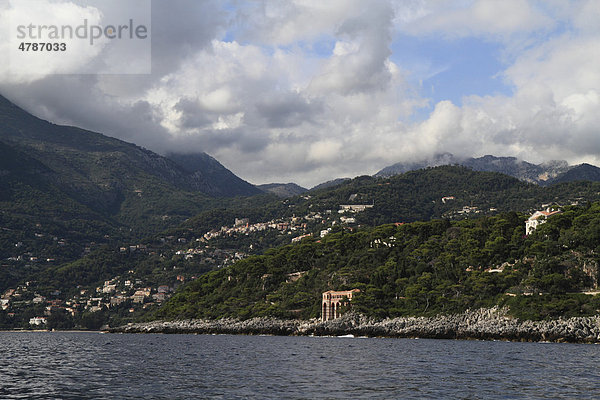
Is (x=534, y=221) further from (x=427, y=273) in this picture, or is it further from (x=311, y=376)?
(x=311, y=376)

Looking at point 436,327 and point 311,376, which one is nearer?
point 311,376

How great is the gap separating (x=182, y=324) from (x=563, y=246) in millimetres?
92771

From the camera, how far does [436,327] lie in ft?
357

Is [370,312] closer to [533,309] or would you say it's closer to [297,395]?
[533,309]

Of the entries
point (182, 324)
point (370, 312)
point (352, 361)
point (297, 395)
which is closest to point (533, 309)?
point (370, 312)

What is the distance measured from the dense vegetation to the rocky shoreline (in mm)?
3724

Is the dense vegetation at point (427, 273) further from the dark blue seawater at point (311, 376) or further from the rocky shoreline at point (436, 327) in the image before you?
the dark blue seawater at point (311, 376)

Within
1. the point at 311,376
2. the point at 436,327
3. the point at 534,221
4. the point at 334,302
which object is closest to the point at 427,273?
the point at 334,302

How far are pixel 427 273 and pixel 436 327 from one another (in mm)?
24354

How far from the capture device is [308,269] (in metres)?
171

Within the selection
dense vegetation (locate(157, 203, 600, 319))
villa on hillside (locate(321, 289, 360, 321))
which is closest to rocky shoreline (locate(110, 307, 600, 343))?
dense vegetation (locate(157, 203, 600, 319))

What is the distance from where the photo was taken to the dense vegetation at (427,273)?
357ft

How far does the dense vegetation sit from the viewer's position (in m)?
109

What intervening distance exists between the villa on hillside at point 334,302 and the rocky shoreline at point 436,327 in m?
4.56
